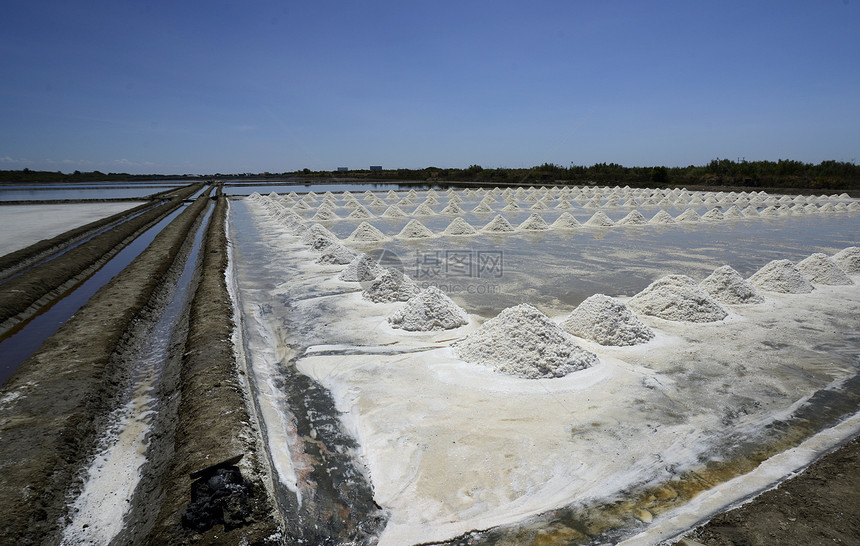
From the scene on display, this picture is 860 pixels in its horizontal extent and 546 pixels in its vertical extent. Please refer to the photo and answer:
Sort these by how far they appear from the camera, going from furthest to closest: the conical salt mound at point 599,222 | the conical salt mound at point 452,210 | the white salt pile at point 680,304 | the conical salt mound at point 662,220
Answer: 1. the conical salt mound at point 452,210
2. the conical salt mound at point 662,220
3. the conical salt mound at point 599,222
4. the white salt pile at point 680,304

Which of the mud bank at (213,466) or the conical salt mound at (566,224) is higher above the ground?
the conical salt mound at (566,224)

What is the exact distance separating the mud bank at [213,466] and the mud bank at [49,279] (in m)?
3.43

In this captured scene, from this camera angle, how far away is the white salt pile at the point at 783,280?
6.43 m

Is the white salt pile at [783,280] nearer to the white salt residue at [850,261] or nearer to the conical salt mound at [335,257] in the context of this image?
the white salt residue at [850,261]

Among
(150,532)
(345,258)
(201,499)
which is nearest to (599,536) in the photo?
(201,499)

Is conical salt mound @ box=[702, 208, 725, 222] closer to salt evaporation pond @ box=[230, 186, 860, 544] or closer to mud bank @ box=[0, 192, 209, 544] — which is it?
salt evaporation pond @ box=[230, 186, 860, 544]

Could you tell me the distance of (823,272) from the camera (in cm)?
698

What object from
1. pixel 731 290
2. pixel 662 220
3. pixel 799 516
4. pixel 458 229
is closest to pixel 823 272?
pixel 731 290

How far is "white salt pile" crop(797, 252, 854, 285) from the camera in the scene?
6.90 m

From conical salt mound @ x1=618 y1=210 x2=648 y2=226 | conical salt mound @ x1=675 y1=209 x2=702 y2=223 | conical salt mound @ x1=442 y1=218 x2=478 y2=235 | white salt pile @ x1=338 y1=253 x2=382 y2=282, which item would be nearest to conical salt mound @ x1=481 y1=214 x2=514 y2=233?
conical salt mound @ x1=442 y1=218 x2=478 y2=235

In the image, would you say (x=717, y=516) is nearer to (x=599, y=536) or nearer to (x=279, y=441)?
(x=599, y=536)

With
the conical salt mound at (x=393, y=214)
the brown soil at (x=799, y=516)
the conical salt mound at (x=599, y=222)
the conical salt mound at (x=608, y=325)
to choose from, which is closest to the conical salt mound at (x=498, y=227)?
the conical salt mound at (x=599, y=222)

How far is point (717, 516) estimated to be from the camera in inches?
85.6

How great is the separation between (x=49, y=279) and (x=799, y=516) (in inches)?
365
